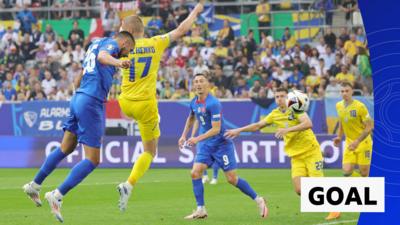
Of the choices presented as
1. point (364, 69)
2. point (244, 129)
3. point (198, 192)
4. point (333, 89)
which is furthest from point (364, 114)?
point (364, 69)

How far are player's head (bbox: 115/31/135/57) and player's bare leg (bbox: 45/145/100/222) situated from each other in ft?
4.09

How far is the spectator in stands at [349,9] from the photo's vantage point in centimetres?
3080

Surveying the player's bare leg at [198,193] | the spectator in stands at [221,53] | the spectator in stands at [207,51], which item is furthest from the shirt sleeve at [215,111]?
the spectator in stands at [207,51]

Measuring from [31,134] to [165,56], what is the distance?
17.4 feet

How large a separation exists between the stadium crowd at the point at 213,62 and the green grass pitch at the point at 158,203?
5276 millimetres

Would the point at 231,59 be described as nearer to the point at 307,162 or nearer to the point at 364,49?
the point at 364,49

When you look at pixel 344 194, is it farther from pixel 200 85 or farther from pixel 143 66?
pixel 200 85

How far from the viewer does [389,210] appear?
9.85 m

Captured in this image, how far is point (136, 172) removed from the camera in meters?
13.2

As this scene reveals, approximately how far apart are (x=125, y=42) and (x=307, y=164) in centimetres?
335

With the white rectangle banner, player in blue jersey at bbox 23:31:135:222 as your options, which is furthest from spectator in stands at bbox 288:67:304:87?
the white rectangle banner

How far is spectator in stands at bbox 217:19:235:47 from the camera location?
31.2m

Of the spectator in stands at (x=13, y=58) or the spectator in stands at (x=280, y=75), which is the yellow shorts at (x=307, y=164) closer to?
the spectator in stands at (x=280, y=75)

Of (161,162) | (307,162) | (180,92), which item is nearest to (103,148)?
(161,162)
